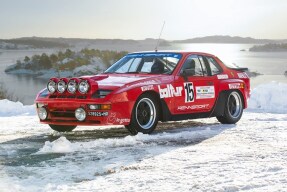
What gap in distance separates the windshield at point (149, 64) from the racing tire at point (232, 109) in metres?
1.57

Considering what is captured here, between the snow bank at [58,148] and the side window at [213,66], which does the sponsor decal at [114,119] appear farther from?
the side window at [213,66]

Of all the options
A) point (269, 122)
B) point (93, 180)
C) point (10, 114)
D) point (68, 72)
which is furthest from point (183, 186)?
point (68, 72)

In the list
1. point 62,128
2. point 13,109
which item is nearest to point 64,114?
point 62,128

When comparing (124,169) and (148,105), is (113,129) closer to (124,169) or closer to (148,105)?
(148,105)

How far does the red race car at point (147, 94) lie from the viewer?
7.95 m

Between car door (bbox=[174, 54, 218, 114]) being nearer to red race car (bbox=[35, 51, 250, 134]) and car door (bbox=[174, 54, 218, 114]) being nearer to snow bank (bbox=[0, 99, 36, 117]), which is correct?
red race car (bbox=[35, 51, 250, 134])

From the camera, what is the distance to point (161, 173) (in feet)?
18.0

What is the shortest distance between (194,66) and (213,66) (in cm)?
67

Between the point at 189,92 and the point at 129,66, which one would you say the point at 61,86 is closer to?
the point at 129,66

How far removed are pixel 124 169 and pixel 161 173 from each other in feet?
1.55

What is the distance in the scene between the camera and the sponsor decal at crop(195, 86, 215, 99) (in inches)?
368

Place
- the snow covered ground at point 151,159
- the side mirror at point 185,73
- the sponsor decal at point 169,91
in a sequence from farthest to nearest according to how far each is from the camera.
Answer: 1. the side mirror at point 185,73
2. the sponsor decal at point 169,91
3. the snow covered ground at point 151,159

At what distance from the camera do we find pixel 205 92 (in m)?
9.52

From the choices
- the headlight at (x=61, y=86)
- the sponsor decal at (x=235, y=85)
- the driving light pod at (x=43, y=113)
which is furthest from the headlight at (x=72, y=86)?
the sponsor decal at (x=235, y=85)
